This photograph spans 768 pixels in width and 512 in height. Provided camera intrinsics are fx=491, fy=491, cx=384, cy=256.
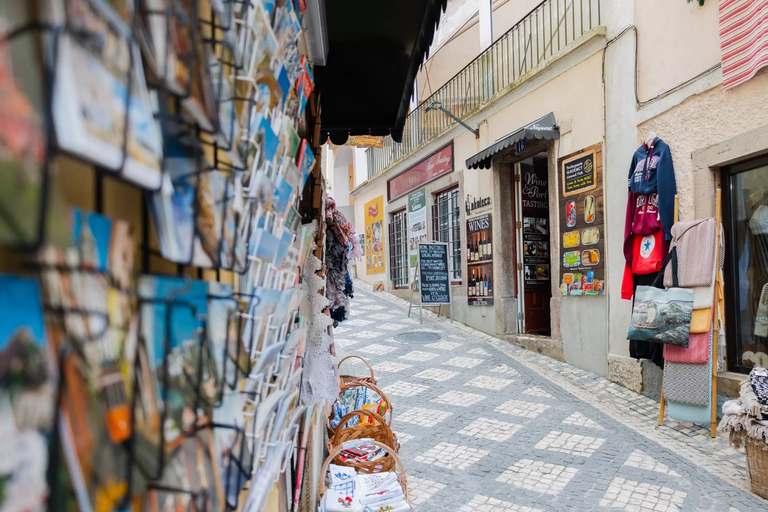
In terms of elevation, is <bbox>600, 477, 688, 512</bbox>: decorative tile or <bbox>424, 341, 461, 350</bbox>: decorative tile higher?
<bbox>424, 341, 461, 350</bbox>: decorative tile

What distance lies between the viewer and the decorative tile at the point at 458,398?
15.7ft

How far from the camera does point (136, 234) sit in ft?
1.39

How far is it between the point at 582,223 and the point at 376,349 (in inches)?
129

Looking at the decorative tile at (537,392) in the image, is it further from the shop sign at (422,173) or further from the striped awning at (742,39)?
the shop sign at (422,173)

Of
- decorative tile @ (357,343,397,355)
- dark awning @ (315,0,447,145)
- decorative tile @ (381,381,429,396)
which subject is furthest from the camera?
decorative tile @ (357,343,397,355)

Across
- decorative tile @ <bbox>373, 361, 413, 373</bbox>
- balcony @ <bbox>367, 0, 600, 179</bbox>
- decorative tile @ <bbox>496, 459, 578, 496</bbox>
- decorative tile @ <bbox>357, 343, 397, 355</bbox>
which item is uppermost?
balcony @ <bbox>367, 0, 600, 179</bbox>

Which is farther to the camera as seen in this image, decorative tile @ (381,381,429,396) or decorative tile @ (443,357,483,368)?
decorative tile @ (443,357,483,368)

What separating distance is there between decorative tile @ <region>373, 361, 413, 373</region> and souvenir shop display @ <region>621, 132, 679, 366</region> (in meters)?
2.61

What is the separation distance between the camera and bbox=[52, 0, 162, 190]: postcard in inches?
12.0

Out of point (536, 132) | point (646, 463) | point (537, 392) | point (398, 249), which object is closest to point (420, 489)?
point (646, 463)

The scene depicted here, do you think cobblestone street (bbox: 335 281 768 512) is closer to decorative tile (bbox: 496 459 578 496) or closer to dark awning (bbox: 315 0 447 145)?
decorative tile (bbox: 496 459 578 496)

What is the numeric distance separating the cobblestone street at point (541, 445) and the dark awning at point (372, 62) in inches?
95.8

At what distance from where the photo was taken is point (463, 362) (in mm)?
6324

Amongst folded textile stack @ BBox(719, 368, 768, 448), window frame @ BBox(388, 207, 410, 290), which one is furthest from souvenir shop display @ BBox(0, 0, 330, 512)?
window frame @ BBox(388, 207, 410, 290)
